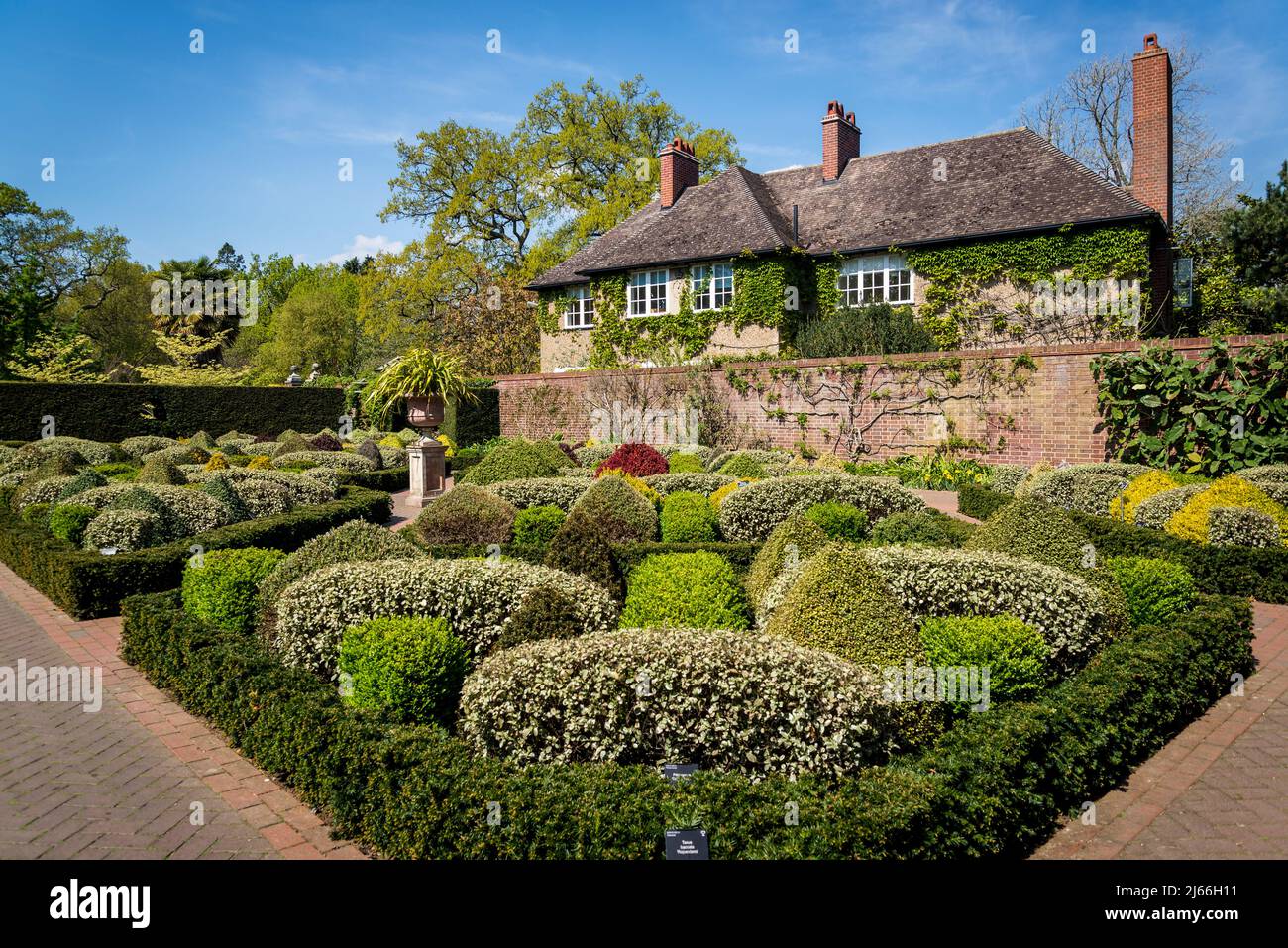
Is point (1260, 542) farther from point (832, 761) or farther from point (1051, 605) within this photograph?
point (832, 761)

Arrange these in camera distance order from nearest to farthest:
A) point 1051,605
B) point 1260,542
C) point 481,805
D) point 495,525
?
1. point 481,805
2. point 1051,605
3. point 1260,542
4. point 495,525

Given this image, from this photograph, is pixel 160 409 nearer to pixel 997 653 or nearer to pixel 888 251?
pixel 888 251

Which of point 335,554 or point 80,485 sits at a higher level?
point 80,485

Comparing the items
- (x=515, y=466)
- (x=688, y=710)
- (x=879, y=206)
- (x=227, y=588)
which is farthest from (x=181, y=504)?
(x=879, y=206)

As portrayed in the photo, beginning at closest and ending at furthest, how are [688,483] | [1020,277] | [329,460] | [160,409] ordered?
[688,483] < [329,460] < [1020,277] < [160,409]

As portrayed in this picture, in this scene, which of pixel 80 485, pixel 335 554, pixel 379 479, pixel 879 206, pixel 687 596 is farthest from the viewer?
pixel 879 206

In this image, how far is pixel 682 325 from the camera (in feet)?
91.4

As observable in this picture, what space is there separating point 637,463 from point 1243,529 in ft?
28.0

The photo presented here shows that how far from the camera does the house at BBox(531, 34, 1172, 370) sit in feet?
73.4

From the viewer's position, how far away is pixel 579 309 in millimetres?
30797

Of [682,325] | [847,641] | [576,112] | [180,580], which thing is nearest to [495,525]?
[180,580]

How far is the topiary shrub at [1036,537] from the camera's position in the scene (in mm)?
7289

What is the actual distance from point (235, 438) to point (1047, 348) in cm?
2006

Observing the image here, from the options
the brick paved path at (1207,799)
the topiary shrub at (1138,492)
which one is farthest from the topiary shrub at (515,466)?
the brick paved path at (1207,799)
